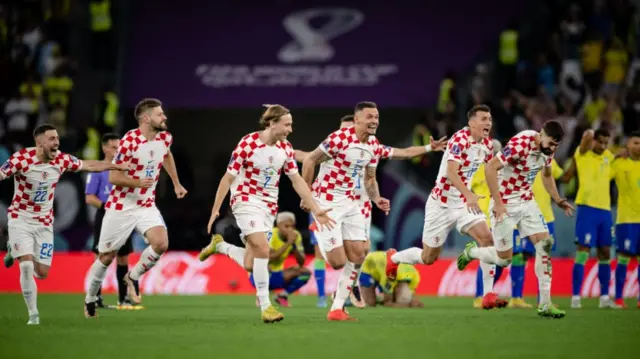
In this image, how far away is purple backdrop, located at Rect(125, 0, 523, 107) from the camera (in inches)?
936

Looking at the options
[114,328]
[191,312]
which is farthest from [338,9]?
[114,328]

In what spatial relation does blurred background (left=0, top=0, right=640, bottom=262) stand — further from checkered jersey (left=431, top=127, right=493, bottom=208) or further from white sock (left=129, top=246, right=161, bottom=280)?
white sock (left=129, top=246, right=161, bottom=280)

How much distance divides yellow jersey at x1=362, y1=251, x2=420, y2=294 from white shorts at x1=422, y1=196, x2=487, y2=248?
180 centimetres

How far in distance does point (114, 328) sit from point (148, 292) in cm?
974

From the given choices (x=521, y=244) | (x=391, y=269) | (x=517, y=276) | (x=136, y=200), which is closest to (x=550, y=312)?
(x=517, y=276)

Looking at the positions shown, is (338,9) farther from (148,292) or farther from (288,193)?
(148,292)

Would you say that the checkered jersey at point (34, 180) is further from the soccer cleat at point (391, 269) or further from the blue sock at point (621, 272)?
the blue sock at point (621, 272)

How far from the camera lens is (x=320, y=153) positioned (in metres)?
13.0

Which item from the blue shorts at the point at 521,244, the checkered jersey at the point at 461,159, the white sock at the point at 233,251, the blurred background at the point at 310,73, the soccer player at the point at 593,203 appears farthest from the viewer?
the blurred background at the point at 310,73

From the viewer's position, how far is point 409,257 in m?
14.6

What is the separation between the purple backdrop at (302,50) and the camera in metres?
23.8

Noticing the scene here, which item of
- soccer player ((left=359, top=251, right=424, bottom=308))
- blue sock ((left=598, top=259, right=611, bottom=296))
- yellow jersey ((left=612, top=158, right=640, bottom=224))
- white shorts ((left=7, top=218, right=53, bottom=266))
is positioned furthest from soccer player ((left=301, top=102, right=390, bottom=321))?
yellow jersey ((left=612, top=158, right=640, bottom=224))

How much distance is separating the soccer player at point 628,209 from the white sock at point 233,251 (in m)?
5.71

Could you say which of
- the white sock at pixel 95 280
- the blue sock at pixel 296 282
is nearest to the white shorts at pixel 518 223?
the blue sock at pixel 296 282
